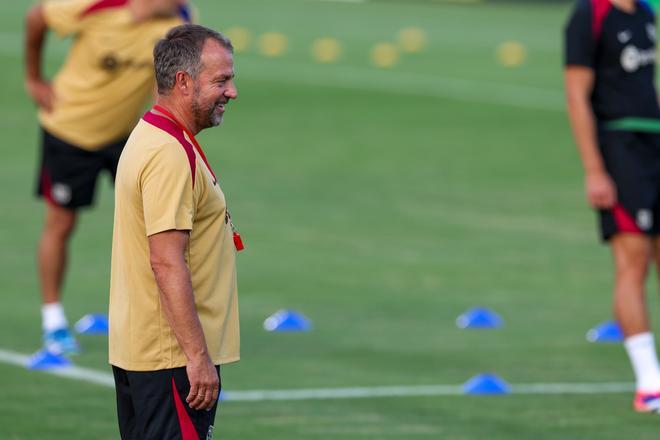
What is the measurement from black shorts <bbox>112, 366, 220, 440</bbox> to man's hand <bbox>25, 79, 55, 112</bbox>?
514 cm

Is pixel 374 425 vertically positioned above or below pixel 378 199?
above

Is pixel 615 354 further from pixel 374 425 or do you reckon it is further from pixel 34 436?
pixel 34 436

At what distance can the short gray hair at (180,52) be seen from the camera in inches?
209

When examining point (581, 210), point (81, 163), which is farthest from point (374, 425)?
point (581, 210)

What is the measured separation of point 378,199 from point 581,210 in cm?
206

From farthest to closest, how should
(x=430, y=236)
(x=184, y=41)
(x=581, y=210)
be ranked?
(x=581, y=210) < (x=430, y=236) < (x=184, y=41)

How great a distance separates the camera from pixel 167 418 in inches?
209

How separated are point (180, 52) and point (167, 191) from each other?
48 cm

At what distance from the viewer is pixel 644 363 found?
8.48m

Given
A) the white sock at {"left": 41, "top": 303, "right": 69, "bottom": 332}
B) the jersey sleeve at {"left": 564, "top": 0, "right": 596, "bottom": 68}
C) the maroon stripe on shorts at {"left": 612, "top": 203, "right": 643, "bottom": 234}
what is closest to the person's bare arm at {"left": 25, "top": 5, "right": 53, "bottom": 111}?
the white sock at {"left": 41, "top": 303, "right": 69, "bottom": 332}

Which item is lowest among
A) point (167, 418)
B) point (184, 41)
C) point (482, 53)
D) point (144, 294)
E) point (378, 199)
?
point (482, 53)

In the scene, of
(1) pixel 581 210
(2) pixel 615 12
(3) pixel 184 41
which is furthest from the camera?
(1) pixel 581 210

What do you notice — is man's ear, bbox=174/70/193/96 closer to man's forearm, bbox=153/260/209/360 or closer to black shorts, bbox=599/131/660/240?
man's forearm, bbox=153/260/209/360

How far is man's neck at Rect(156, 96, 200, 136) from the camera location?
536cm
